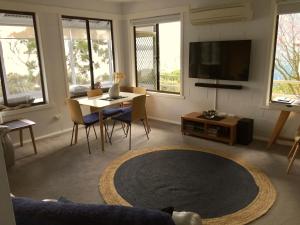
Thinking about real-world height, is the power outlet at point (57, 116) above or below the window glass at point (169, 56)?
below

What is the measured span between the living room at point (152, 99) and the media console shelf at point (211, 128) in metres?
0.11

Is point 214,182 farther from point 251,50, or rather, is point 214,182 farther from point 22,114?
point 22,114

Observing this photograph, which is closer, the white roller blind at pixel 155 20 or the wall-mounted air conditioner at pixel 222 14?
the wall-mounted air conditioner at pixel 222 14

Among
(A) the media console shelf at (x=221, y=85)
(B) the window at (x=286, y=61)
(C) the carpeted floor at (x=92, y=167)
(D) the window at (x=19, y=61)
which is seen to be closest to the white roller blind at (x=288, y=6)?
(B) the window at (x=286, y=61)

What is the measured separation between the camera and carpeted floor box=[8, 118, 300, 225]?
8.20 ft

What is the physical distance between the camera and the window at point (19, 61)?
3.85 metres

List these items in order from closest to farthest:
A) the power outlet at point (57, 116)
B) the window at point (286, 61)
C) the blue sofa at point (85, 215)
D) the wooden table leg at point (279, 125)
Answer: the blue sofa at point (85, 215) < the wooden table leg at point (279, 125) < the window at point (286, 61) < the power outlet at point (57, 116)

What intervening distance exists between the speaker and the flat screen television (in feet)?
2.24

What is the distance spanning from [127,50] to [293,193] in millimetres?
4179

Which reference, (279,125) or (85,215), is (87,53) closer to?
(279,125)

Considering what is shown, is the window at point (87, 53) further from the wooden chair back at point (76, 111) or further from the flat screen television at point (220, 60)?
the flat screen television at point (220, 60)

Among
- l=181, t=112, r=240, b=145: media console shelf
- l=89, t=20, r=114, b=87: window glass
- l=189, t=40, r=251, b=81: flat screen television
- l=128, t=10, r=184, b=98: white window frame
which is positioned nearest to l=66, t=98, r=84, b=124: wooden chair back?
l=89, t=20, r=114, b=87: window glass

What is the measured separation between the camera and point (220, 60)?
410 centimetres

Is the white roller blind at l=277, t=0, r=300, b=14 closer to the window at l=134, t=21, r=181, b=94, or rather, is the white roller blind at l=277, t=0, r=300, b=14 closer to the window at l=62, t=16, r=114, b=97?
the window at l=134, t=21, r=181, b=94
